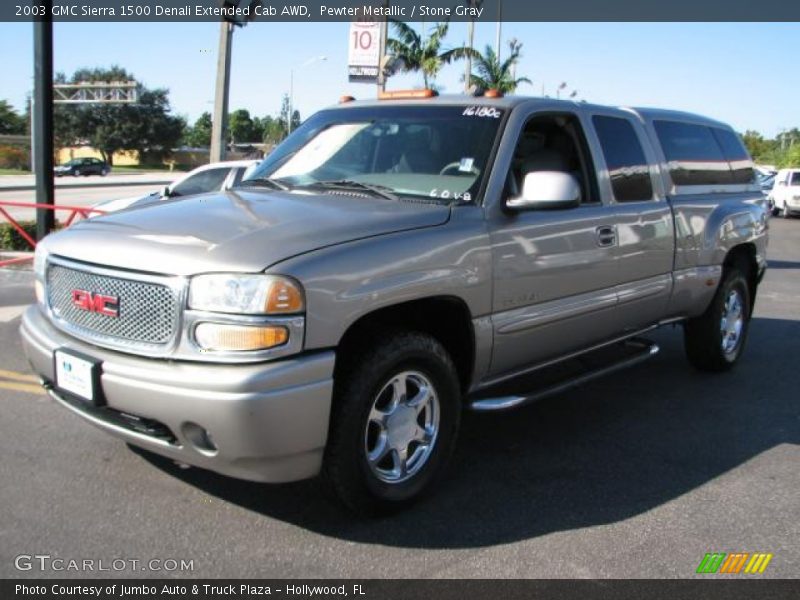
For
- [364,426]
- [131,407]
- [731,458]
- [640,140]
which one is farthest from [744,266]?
[131,407]

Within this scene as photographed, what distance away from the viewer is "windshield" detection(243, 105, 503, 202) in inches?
156

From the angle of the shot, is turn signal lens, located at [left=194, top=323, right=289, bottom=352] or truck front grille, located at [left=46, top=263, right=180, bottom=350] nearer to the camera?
turn signal lens, located at [left=194, top=323, right=289, bottom=352]

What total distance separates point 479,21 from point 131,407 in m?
35.9

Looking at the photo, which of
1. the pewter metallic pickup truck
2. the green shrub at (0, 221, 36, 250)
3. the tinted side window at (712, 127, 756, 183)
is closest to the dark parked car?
the green shrub at (0, 221, 36, 250)

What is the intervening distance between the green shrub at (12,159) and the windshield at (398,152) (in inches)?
2631

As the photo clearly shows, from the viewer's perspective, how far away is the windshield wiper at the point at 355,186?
3.91 meters

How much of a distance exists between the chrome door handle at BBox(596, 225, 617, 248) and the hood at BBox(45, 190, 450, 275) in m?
1.24

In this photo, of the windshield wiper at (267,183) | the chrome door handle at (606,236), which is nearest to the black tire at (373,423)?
the windshield wiper at (267,183)

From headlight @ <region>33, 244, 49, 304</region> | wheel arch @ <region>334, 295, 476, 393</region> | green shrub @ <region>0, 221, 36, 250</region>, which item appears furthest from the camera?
green shrub @ <region>0, 221, 36, 250</region>

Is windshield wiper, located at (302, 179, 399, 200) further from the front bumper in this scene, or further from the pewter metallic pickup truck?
the front bumper

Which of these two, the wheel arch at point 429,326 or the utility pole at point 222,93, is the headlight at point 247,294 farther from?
the utility pole at point 222,93

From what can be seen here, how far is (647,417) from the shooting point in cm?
506
